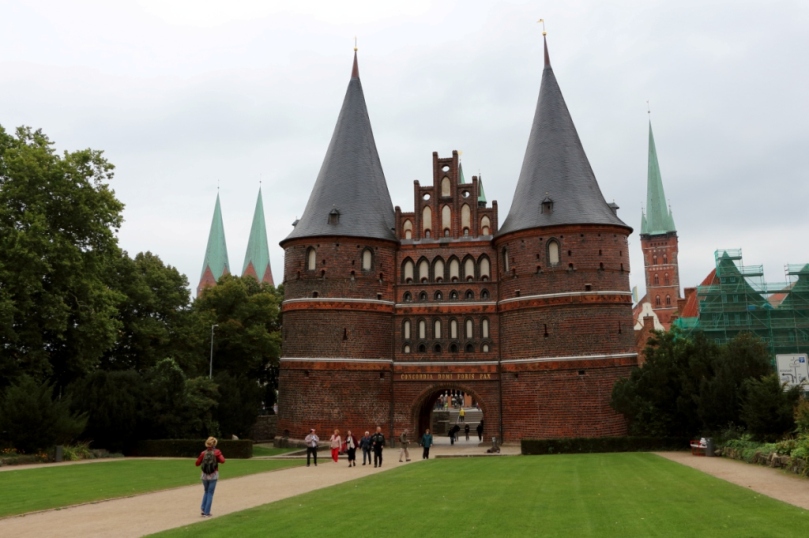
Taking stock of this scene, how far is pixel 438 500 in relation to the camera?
49.6 ft

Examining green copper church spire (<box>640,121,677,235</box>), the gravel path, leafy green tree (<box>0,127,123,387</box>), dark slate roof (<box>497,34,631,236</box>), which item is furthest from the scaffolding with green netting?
green copper church spire (<box>640,121,677,235</box>)

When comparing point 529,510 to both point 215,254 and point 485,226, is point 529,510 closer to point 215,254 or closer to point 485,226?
point 485,226

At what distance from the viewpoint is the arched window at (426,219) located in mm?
41469

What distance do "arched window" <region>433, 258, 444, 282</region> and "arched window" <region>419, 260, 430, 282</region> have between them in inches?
15.7

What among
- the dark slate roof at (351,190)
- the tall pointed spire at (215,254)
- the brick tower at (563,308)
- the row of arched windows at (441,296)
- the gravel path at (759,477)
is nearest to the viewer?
the gravel path at (759,477)

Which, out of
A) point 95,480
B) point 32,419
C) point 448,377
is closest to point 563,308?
point 448,377

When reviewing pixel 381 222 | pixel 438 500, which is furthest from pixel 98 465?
pixel 381 222

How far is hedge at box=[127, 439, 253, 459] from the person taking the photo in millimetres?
31484

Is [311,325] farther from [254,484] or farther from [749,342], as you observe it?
[749,342]

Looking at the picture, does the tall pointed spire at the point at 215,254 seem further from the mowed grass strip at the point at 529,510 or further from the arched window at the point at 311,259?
the mowed grass strip at the point at 529,510

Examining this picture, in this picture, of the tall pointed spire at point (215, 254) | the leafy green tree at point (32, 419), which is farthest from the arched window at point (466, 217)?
the tall pointed spire at point (215, 254)

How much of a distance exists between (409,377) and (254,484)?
20.0 metres

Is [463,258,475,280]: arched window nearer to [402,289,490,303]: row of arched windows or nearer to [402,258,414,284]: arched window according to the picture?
[402,289,490,303]: row of arched windows

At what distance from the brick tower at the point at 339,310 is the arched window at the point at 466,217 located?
4.17m
